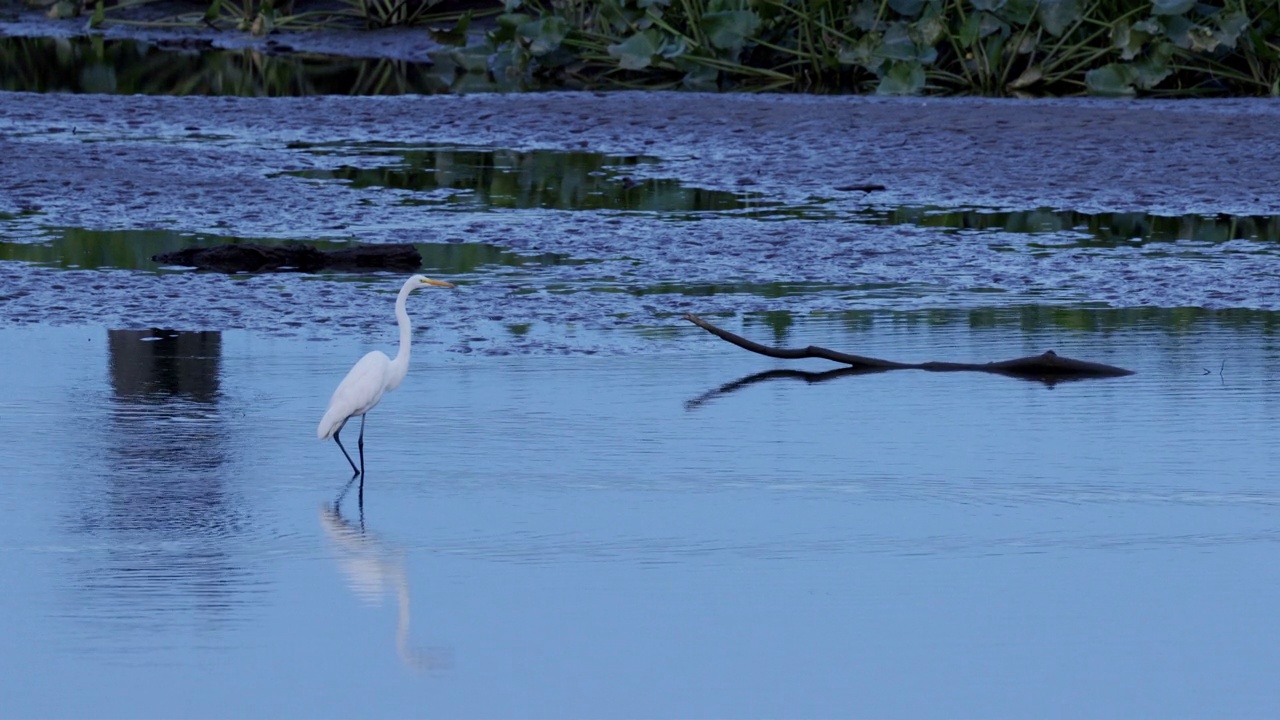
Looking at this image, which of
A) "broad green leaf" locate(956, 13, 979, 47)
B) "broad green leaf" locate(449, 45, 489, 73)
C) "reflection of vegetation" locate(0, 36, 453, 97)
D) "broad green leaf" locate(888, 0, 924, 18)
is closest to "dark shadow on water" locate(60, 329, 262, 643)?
"broad green leaf" locate(956, 13, 979, 47)

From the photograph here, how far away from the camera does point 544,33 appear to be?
21.5m

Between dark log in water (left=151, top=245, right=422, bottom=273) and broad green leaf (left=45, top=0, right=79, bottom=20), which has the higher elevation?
broad green leaf (left=45, top=0, right=79, bottom=20)

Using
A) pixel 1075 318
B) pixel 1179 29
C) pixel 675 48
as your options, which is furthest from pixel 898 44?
pixel 1075 318

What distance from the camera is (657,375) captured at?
8.24 metres

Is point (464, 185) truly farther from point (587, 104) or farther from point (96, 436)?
point (96, 436)

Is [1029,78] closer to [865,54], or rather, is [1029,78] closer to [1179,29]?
[1179,29]

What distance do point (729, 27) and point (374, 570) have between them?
15.1m

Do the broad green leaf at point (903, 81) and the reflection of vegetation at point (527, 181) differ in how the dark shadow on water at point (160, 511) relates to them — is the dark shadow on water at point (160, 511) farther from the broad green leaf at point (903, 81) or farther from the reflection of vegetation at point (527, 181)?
the broad green leaf at point (903, 81)

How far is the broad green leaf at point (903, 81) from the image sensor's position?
19188 mm

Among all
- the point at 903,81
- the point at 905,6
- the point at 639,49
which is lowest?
the point at 903,81

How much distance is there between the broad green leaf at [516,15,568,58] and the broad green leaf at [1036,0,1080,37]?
4977 mm

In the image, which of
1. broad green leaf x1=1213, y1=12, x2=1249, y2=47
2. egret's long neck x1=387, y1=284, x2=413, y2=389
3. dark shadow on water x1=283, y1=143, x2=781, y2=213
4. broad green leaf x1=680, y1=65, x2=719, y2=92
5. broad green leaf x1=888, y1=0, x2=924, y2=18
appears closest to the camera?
egret's long neck x1=387, y1=284, x2=413, y2=389

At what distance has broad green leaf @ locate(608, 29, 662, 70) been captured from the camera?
20.1m

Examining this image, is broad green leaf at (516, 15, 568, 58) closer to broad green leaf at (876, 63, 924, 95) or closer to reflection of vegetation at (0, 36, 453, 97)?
reflection of vegetation at (0, 36, 453, 97)
